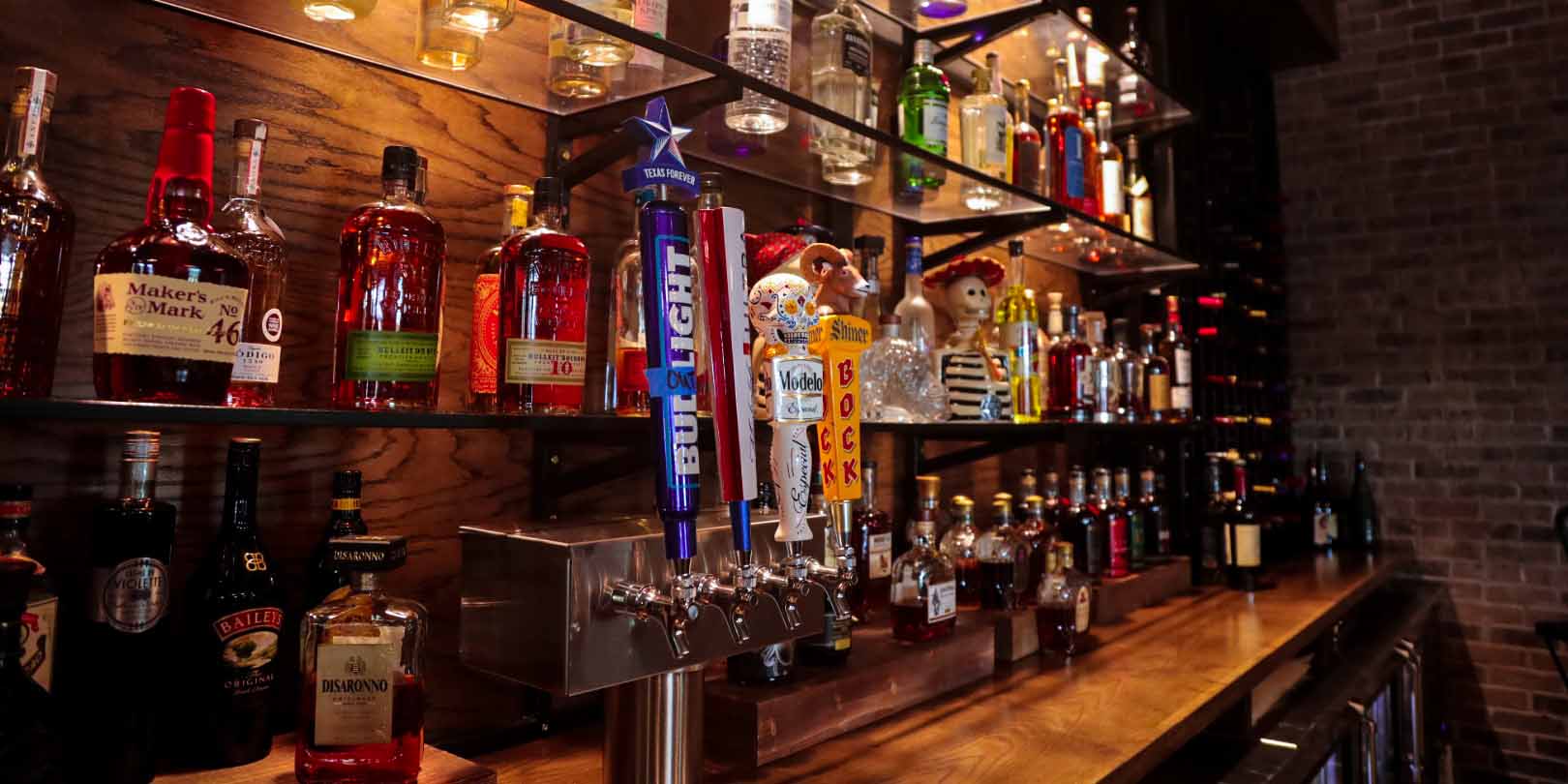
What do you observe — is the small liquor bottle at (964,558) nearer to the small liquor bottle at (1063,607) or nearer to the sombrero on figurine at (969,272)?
the small liquor bottle at (1063,607)

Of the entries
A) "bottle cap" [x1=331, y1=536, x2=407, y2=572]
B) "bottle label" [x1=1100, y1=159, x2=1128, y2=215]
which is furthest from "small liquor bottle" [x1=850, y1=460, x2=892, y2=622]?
"bottle label" [x1=1100, y1=159, x2=1128, y2=215]

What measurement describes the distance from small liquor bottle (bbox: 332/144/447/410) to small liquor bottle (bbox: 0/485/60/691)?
0.26 meters

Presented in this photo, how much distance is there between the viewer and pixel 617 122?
1278 mm

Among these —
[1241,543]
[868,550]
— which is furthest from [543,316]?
[1241,543]

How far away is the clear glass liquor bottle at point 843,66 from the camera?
5.32 ft

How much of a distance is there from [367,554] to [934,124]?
1.30m

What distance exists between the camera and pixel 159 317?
0.73 m

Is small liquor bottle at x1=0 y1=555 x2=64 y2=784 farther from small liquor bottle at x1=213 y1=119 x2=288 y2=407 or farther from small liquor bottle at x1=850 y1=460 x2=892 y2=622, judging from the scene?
small liquor bottle at x1=850 y1=460 x2=892 y2=622

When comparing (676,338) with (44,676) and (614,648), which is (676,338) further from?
(44,676)

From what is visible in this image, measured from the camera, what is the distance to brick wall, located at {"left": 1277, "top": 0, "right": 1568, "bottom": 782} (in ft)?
12.4

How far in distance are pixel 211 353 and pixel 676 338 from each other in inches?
15.4

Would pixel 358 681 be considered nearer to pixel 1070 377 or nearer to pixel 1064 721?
pixel 1064 721

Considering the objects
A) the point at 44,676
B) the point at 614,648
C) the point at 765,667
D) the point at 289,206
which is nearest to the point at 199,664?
the point at 44,676

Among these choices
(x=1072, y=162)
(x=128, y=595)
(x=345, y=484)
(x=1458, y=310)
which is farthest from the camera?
(x=1458, y=310)
